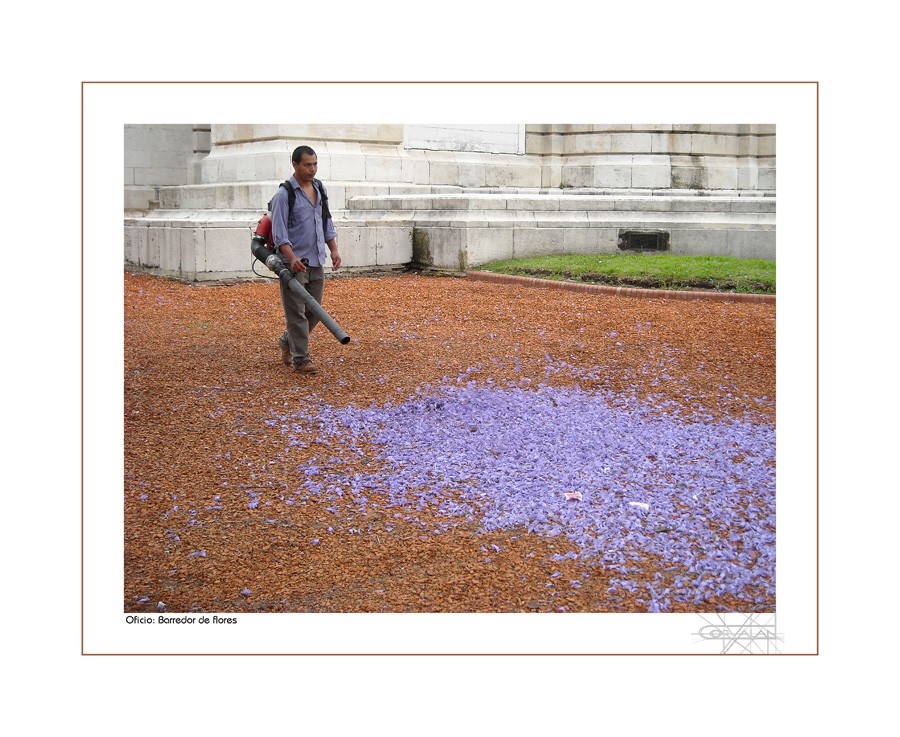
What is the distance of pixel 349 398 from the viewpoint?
796 cm

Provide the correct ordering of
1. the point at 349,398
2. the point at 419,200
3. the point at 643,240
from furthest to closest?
the point at 419,200
the point at 643,240
the point at 349,398

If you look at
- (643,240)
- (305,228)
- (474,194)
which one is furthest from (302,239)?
(474,194)

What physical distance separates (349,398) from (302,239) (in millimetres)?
1408

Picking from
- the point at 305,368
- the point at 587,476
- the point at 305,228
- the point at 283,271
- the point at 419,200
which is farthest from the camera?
the point at 419,200

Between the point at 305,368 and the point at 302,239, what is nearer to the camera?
the point at 302,239

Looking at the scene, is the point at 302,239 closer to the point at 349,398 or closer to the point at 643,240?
the point at 349,398

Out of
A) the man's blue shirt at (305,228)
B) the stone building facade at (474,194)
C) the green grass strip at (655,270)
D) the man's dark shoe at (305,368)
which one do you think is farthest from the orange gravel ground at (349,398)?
the man's blue shirt at (305,228)

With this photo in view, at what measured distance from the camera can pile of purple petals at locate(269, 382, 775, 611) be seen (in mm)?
5168

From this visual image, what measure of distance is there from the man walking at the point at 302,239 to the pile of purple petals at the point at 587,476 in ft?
4.01

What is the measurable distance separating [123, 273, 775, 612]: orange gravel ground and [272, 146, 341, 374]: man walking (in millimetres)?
336

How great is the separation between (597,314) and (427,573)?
6472 mm

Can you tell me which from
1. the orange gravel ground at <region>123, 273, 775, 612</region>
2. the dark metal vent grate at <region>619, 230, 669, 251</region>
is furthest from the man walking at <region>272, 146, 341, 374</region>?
the dark metal vent grate at <region>619, 230, 669, 251</region>

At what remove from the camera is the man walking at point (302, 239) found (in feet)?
26.5
